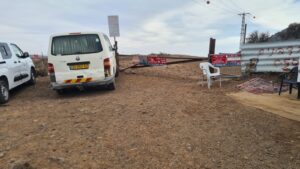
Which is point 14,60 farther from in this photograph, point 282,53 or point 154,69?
point 282,53

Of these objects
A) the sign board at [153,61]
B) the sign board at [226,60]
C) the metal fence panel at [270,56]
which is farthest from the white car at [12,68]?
the metal fence panel at [270,56]

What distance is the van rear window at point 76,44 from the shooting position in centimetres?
772

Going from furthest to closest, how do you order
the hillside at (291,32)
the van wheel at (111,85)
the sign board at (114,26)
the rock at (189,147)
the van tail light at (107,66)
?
1. the hillside at (291,32)
2. the sign board at (114,26)
3. the van wheel at (111,85)
4. the van tail light at (107,66)
5. the rock at (189,147)

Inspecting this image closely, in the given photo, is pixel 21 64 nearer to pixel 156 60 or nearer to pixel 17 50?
pixel 17 50

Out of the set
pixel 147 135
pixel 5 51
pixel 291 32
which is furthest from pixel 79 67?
pixel 291 32

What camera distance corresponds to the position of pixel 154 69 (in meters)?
14.4

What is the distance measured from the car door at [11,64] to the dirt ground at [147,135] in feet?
4.35

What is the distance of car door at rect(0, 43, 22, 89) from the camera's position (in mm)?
7988

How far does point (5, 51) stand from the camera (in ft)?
27.0

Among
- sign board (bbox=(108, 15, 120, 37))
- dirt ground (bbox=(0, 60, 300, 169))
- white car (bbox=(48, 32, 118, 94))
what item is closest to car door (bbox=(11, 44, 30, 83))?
white car (bbox=(48, 32, 118, 94))

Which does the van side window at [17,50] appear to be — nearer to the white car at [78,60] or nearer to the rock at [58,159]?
the white car at [78,60]

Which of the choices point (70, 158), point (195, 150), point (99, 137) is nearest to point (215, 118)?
point (195, 150)

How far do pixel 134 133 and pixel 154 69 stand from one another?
10.0 meters

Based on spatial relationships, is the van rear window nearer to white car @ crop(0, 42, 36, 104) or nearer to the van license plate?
the van license plate
